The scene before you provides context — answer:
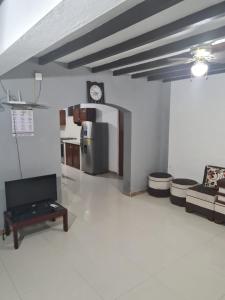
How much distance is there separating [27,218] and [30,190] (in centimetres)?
A: 41

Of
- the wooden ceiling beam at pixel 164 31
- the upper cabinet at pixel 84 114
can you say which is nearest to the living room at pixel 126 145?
the wooden ceiling beam at pixel 164 31

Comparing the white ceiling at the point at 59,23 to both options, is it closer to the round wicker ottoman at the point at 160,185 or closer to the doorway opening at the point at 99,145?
the round wicker ottoman at the point at 160,185

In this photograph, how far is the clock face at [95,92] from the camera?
3.85 meters

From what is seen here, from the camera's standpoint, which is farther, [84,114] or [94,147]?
[84,114]

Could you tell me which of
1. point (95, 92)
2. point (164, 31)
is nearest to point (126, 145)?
point (95, 92)

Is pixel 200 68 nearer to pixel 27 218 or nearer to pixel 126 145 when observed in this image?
pixel 126 145

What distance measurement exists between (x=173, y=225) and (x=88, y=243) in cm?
138

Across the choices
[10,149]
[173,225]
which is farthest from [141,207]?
[10,149]

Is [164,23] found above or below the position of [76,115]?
above

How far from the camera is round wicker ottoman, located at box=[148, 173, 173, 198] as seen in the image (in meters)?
4.58

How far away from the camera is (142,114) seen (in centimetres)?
472

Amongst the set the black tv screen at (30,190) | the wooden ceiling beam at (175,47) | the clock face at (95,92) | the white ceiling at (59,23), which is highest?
the wooden ceiling beam at (175,47)

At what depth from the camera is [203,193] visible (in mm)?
3637

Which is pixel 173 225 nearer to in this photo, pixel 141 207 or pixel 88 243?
pixel 141 207
